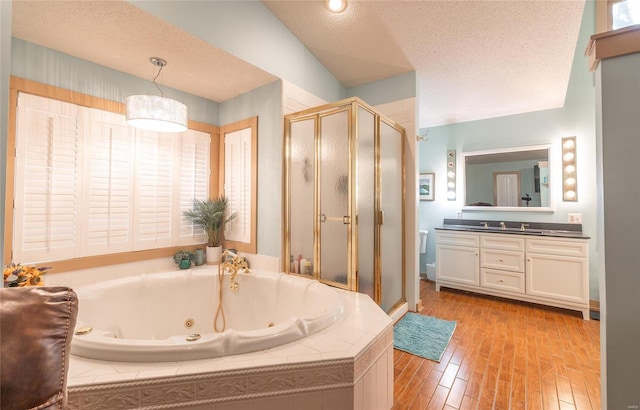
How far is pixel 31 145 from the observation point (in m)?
1.87

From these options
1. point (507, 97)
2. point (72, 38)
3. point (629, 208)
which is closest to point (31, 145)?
point (72, 38)

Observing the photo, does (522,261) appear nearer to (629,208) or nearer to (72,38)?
(629,208)

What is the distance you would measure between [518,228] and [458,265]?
938 millimetres

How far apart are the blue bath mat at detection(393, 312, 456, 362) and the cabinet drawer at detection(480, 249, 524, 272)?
3.63ft

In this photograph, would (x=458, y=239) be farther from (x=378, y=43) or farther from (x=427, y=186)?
(x=378, y=43)

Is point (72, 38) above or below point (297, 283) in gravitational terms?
above

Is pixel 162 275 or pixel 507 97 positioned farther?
pixel 507 97

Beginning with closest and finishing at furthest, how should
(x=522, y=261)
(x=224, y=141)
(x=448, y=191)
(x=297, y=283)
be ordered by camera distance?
(x=297, y=283) < (x=224, y=141) < (x=522, y=261) < (x=448, y=191)

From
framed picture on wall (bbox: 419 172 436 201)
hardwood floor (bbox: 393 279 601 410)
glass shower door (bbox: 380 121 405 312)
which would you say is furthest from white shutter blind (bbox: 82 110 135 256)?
framed picture on wall (bbox: 419 172 436 201)

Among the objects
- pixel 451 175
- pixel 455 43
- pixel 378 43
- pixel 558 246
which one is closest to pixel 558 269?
pixel 558 246

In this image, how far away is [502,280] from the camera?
129 inches

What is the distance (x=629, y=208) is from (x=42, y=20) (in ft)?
10.0

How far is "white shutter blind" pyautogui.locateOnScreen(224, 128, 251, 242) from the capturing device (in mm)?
2750

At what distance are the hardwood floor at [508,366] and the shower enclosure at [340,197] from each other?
2.34ft
